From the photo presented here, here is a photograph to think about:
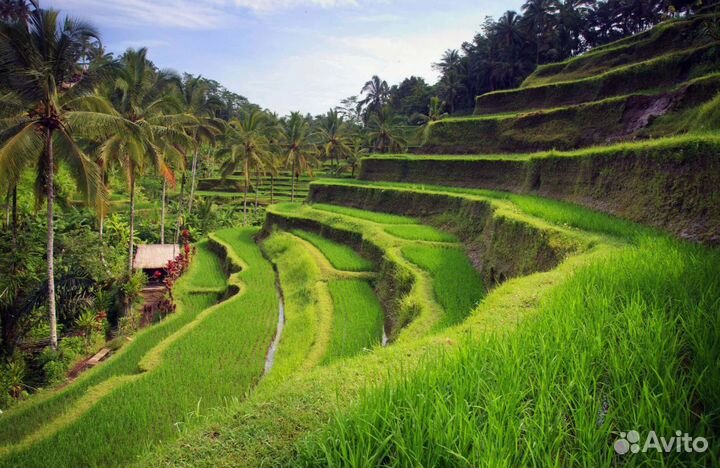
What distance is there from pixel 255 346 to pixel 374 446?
7452mm

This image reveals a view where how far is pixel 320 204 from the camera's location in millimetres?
22469

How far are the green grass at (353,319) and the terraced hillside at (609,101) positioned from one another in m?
8.28

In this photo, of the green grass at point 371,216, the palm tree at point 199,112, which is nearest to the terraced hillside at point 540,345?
the green grass at point 371,216

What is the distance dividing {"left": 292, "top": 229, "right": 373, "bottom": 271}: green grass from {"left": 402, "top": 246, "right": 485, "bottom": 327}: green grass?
175 centimetres

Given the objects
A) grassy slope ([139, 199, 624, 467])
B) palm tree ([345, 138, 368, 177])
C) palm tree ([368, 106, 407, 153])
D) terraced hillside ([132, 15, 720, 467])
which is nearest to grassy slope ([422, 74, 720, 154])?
terraced hillside ([132, 15, 720, 467])

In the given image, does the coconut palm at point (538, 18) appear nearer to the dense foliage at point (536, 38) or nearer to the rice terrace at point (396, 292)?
the dense foliage at point (536, 38)

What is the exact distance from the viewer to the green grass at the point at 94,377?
655 cm

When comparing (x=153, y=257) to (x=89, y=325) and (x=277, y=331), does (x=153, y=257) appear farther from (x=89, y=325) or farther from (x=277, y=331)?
(x=277, y=331)

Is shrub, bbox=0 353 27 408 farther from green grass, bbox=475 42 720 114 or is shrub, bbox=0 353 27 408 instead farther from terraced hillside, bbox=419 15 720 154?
green grass, bbox=475 42 720 114

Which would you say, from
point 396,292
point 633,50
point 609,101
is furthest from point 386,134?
point 396,292

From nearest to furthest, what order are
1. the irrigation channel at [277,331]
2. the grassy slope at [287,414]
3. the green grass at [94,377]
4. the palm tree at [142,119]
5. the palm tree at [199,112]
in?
the grassy slope at [287,414] < the green grass at [94,377] < the irrigation channel at [277,331] < the palm tree at [142,119] < the palm tree at [199,112]

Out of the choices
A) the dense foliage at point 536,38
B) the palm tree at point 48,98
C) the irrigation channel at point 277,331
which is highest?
the dense foliage at point 536,38

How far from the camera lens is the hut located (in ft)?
52.7

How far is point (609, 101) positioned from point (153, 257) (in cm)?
1816
